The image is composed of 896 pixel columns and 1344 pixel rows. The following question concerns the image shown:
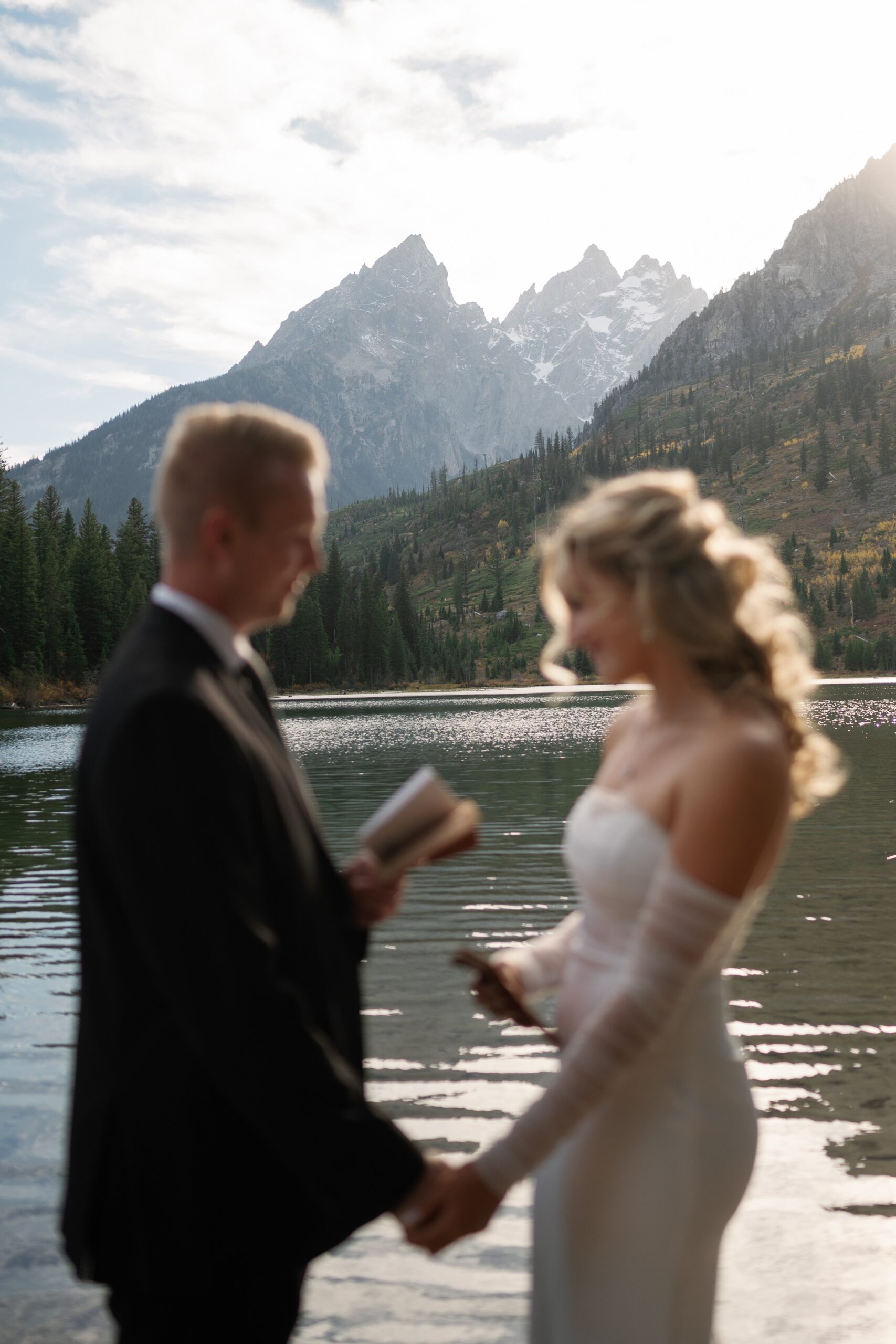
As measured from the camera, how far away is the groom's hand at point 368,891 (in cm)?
258

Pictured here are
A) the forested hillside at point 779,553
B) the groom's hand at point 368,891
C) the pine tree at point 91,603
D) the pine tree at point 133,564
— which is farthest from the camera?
the forested hillside at point 779,553

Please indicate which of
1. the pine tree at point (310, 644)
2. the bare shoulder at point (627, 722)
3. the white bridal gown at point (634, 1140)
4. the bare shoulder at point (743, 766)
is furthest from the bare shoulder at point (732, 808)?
the pine tree at point (310, 644)

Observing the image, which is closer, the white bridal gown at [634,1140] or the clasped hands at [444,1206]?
the clasped hands at [444,1206]

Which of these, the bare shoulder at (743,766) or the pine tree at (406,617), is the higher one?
the pine tree at (406,617)

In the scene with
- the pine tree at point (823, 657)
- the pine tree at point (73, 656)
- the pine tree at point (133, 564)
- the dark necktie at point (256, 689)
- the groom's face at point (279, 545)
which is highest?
the pine tree at point (133, 564)

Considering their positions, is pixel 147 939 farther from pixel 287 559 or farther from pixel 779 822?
pixel 779 822

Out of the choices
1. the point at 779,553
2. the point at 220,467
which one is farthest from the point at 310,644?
the point at 220,467

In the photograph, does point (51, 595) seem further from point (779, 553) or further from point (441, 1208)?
point (779, 553)

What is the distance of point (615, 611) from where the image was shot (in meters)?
2.45

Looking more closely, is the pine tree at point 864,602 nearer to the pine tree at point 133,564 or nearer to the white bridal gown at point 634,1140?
the pine tree at point 133,564

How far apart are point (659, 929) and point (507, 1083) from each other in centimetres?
533

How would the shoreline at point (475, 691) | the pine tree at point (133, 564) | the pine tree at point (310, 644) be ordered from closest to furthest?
the pine tree at point (133, 564), the shoreline at point (475, 691), the pine tree at point (310, 644)

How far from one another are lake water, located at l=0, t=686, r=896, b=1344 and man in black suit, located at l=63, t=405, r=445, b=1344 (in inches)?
101

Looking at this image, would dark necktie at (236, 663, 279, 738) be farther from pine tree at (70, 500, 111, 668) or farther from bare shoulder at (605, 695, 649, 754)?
pine tree at (70, 500, 111, 668)
